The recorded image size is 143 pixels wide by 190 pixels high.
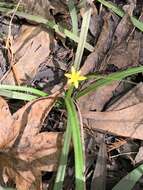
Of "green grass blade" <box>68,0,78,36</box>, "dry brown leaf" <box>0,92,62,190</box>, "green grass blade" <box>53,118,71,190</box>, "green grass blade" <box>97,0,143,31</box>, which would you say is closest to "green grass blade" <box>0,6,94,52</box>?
"green grass blade" <box>68,0,78,36</box>

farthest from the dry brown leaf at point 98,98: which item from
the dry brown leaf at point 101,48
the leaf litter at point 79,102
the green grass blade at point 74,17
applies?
the green grass blade at point 74,17

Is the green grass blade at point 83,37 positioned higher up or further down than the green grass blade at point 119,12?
further down

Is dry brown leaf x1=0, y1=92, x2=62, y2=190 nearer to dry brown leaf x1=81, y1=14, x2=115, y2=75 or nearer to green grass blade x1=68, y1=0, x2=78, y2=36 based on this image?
dry brown leaf x1=81, y1=14, x2=115, y2=75

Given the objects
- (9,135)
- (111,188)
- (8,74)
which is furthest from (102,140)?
(8,74)

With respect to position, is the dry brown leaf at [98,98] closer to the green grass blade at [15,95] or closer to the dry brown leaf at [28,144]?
the dry brown leaf at [28,144]

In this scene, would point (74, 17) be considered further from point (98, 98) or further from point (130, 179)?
point (130, 179)

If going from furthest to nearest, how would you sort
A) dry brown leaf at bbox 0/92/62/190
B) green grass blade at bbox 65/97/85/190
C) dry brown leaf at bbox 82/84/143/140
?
dry brown leaf at bbox 82/84/143/140 → dry brown leaf at bbox 0/92/62/190 → green grass blade at bbox 65/97/85/190

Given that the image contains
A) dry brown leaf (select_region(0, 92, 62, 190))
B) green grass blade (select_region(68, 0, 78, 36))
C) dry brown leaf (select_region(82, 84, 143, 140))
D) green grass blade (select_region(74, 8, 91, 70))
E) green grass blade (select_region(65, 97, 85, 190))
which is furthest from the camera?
green grass blade (select_region(68, 0, 78, 36))

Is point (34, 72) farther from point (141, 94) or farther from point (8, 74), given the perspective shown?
point (141, 94)
